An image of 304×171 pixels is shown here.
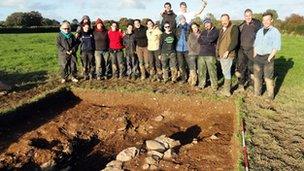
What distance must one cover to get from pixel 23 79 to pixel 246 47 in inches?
344

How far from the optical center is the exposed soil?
1059 centimetres

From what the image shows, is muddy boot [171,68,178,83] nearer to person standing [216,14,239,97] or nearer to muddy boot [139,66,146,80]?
muddy boot [139,66,146,80]

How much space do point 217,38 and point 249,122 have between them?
3397 mm

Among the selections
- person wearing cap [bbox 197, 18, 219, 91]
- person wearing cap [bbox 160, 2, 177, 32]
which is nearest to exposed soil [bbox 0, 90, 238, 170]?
person wearing cap [bbox 197, 18, 219, 91]

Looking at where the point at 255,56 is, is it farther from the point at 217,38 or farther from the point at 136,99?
the point at 136,99

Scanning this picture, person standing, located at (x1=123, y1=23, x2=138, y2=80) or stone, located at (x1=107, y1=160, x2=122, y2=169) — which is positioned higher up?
person standing, located at (x1=123, y1=23, x2=138, y2=80)

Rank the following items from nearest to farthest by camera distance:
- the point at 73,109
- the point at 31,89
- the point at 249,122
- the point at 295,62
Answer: the point at 249,122 → the point at 73,109 → the point at 31,89 → the point at 295,62

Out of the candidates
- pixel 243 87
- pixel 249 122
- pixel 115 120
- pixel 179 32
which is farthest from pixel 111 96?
pixel 249 122

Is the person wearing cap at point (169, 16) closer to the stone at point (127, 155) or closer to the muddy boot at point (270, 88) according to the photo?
the muddy boot at point (270, 88)

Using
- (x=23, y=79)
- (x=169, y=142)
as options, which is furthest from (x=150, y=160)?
(x=23, y=79)

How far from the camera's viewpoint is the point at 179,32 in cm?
1523

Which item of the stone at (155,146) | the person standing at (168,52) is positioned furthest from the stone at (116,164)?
the person standing at (168,52)

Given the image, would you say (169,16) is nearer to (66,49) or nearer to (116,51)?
(116,51)

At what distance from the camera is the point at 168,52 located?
1537 cm
